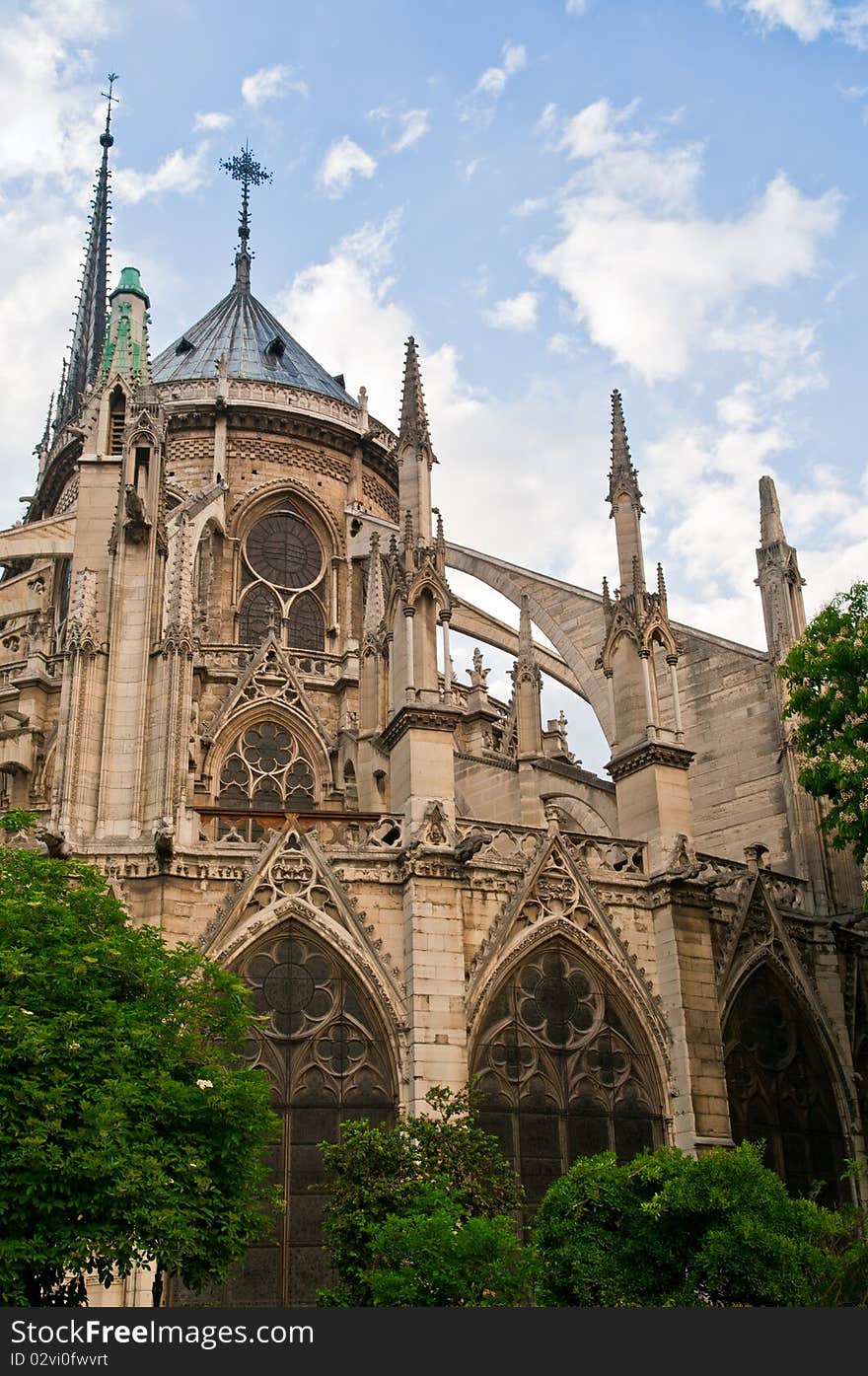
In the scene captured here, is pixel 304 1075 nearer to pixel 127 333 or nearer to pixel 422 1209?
pixel 422 1209

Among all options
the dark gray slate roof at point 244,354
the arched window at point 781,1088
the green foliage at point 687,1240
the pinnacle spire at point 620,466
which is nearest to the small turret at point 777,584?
the pinnacle spire at point 620,466

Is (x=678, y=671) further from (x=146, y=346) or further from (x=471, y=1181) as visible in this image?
(x=471, y=1181)

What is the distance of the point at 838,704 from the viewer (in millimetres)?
20672

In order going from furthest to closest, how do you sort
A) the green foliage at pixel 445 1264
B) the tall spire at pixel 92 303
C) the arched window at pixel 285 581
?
the tall spire at pixel 92 303 → the arched window at pixel 285 581 → the green foliage at pixel 445 1264

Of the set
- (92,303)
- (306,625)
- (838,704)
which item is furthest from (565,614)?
(92,303)

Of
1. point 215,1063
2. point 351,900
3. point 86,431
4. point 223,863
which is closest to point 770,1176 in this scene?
point 215,1063

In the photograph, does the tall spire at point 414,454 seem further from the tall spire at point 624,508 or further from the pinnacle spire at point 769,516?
the pinnacle spire at point 769,516

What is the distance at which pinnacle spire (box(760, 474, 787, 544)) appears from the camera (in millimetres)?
28359

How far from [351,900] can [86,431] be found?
1036 cm

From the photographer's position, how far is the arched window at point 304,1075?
1934 cm

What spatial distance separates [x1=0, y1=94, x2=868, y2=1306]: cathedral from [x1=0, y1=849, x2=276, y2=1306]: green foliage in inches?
126

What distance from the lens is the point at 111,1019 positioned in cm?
1545

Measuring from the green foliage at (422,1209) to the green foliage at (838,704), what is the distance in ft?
21.3

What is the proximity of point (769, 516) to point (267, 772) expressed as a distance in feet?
39.7
